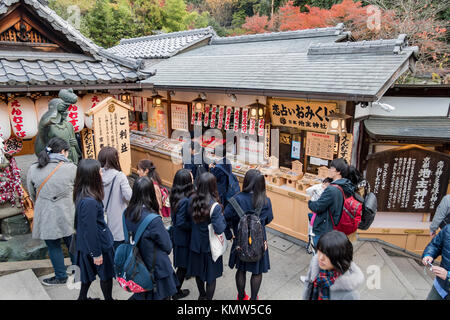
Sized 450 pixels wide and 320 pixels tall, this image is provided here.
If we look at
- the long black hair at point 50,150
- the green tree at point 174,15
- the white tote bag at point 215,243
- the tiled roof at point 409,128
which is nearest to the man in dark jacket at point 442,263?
the white tote bag at point 215,243

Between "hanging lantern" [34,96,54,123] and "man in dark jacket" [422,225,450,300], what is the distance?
23.3 ft

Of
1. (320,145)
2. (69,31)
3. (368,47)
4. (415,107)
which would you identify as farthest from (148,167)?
(415,107)

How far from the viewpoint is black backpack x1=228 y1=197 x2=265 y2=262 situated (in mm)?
4273

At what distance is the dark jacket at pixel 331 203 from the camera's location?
15.0 ft

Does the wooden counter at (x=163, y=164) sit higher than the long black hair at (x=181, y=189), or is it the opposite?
the long black hair at (x=181, y=189)

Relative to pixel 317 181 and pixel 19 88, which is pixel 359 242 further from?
pixel 19 88

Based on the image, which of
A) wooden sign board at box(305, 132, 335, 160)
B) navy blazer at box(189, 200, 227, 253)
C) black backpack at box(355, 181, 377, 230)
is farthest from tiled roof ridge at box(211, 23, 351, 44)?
navy blazer at box(189, 200, 227, 253)

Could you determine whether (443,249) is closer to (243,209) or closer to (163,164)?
(243,209)

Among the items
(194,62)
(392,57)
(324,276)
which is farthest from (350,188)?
(194,62)

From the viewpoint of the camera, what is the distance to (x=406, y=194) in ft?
26.2

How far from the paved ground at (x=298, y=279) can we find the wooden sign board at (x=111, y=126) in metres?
2.81

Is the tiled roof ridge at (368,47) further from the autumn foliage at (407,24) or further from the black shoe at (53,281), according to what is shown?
the autumn foliage at (407,24)

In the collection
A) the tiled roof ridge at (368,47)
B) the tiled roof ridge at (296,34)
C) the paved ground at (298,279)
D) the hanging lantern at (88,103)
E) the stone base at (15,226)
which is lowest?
the paved ground at (298,279)

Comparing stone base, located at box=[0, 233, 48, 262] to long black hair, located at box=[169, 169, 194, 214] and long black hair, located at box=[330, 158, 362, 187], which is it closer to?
long black hair, located at box=[169, 169, 194, 214]
